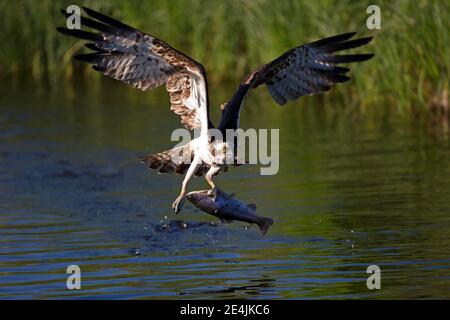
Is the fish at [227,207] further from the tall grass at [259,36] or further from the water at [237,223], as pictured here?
the tall grass at [259,36]

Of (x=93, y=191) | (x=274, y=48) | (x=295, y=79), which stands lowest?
(x=93, y=191)

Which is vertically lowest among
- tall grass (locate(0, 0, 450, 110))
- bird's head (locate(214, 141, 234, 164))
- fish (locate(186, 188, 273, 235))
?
fish (locate(186, 188, 273, 235))

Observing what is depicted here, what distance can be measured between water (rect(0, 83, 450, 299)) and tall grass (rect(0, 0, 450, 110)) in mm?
733

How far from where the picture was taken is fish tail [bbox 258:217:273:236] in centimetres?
974

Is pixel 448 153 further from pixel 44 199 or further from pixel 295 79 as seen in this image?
pixel 44 199

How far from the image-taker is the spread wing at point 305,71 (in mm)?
11023

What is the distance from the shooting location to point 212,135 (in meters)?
10.6

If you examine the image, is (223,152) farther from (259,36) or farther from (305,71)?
(259,36)

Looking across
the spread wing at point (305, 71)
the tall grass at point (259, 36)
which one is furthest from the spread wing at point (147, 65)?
the tall grass at point (259, 36)

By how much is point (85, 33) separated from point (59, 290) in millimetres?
2753

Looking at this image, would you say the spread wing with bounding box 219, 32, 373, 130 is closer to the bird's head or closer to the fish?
the bird's head

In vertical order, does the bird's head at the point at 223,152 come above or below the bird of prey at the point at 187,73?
below

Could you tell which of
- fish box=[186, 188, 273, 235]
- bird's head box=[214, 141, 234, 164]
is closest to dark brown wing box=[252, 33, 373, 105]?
bird's head box=[214, 141, 234, 164]

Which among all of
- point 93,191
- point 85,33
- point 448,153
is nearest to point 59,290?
point 85,33
